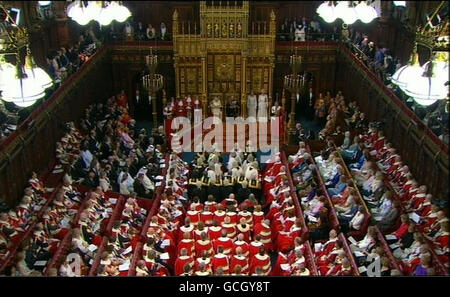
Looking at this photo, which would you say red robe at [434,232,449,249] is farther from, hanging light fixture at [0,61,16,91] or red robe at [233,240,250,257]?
hanging light fixture at [0,61,16,91]

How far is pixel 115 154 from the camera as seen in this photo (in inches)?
637

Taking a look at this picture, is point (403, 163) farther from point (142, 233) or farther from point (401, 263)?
point (142, 233)

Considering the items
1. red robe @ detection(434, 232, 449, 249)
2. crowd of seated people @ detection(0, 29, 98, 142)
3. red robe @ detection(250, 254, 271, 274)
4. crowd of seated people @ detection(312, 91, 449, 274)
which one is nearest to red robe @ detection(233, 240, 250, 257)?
red robe @ detection(250, 254, 271, 274)

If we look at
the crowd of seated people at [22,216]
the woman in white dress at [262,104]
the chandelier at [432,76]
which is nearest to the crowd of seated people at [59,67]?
the crowd of seated people at [22,216]

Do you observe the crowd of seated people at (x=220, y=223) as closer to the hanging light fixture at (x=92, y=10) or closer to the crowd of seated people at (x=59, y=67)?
the crowd of seated people at (x=59, y=67)

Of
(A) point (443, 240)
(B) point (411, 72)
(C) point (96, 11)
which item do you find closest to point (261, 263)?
(A) point (443, 240)

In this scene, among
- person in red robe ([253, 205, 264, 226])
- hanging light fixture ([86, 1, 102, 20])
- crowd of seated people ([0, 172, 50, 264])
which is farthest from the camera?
person in red robe ([253, 205, 264, 226])

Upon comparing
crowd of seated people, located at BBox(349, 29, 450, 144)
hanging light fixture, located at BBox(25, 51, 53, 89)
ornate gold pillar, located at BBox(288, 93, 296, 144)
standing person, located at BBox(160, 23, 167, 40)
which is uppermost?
hanging light fixture, located at BBox(25, 51, 53, 89)

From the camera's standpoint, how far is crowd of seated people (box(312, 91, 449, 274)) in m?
10.7

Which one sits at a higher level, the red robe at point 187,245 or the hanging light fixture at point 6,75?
the hanging light fixture at point 6,75

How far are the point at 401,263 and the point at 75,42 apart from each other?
16358 millimetres

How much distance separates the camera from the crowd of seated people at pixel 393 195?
35.1 feet

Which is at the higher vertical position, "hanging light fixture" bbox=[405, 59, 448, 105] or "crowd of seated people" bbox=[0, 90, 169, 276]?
"hanging light fixture" bbox=[405, 59, 448, 105]
